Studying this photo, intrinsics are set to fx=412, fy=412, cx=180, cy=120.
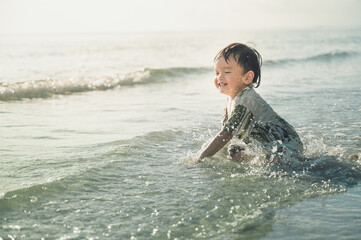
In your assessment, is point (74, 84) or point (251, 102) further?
point (74, 84)

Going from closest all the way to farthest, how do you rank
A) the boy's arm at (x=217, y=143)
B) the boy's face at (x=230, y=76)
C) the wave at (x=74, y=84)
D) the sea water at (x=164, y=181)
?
1. the sea water at (x=164, y=181)
2. the boy's arm at (x=217, y=143)
3. the boy's face at (x=230, y=76)
4. the wave at (x=74, y=84)

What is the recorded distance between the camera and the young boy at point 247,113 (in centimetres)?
407

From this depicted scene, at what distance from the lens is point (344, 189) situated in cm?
324

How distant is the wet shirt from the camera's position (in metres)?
4.12

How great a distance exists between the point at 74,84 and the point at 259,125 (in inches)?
354

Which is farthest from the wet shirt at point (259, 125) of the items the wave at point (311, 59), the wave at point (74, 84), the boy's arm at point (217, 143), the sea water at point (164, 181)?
the wave at point (311, 59)

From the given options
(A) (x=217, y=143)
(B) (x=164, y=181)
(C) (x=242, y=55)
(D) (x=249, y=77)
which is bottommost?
(B) (x=164, y=181)

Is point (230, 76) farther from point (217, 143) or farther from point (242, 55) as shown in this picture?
point (217, 143)

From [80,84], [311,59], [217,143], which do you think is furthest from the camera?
[311,59]

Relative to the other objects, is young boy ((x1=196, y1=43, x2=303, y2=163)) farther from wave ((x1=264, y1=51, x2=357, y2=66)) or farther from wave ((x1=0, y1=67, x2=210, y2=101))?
wave ((x1=264, y1=51, x2=357, y2=66))

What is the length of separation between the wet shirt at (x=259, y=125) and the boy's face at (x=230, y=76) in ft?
0.25

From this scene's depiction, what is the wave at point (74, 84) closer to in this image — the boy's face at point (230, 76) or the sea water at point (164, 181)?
the sea water at point (164, 181)

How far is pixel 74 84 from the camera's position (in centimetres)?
1220

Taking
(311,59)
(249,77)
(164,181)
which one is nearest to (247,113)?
(249,77)
